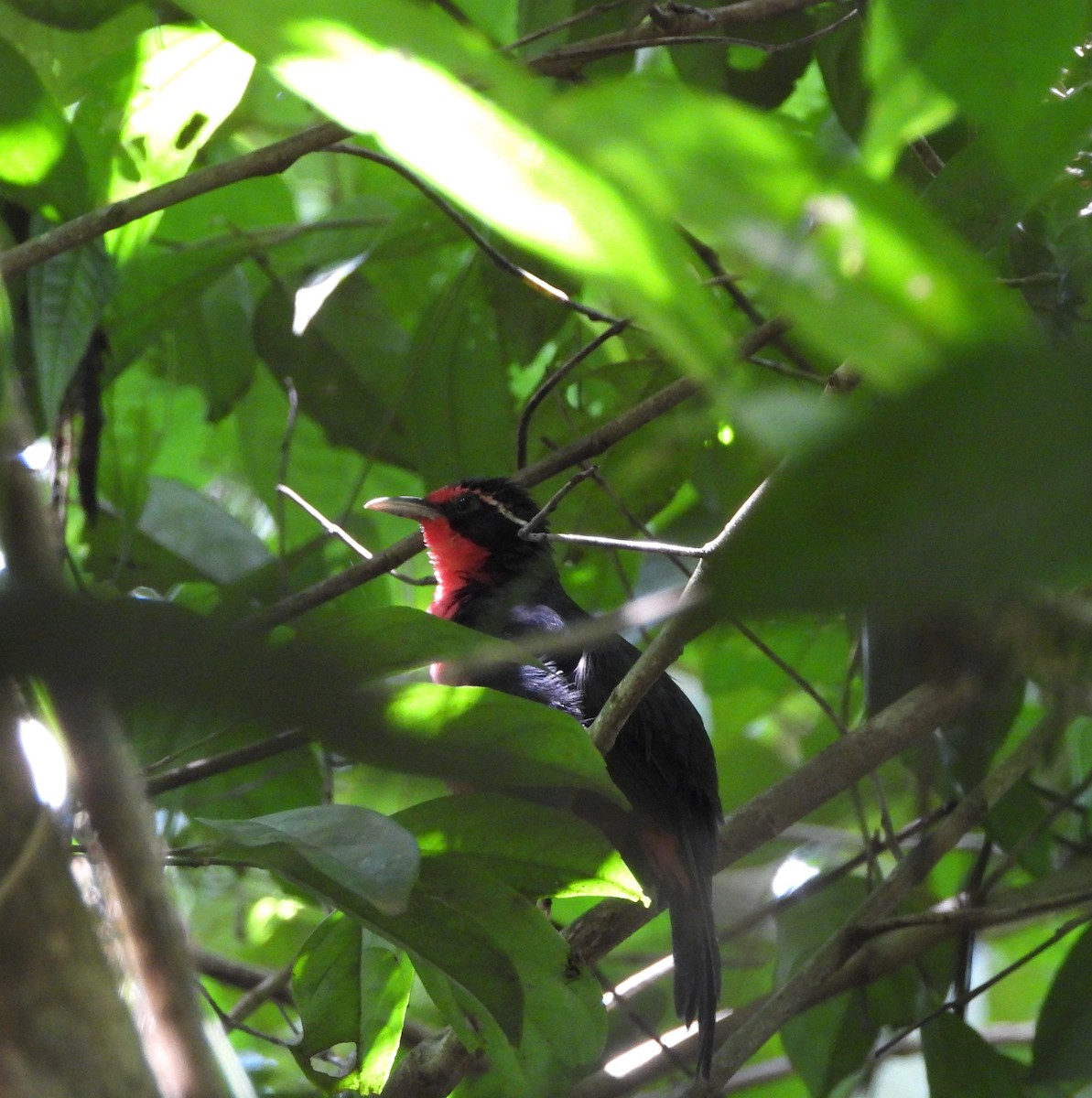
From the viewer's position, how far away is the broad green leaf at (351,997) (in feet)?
7.68

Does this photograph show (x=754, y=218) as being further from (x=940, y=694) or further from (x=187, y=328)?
(x=187, y=328)

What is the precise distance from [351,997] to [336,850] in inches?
26.0

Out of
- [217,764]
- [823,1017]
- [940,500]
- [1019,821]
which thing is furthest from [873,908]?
[940,500]

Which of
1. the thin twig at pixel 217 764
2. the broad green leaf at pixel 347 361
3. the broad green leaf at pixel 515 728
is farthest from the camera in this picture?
the broad green leaf at pixel 347 361

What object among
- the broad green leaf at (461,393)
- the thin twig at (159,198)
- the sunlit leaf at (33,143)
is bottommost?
the broad green leaf at (461,393)

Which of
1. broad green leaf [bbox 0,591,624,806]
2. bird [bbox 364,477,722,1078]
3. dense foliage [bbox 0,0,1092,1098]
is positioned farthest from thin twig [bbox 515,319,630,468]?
broad green leaf [bbox 0,591,624,806]

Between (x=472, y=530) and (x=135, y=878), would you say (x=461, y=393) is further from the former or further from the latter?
(x=135, y=878)

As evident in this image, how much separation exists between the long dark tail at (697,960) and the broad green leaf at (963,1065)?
48 cm

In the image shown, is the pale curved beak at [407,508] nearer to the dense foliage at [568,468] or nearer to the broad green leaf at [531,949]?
the dense foliage at [568,468]

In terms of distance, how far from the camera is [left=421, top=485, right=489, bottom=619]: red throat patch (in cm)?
458

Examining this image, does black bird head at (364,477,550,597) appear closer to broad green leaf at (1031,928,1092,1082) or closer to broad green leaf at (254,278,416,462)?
broad green leaf at (254,278,416,462)

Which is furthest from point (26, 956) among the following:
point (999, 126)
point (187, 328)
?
point (187, 328)

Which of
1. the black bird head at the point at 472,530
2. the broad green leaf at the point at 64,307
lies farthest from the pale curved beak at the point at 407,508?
the broad green leaf at the point at 64,307

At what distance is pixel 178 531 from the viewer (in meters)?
3.87
